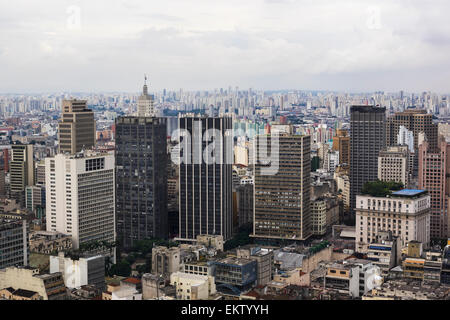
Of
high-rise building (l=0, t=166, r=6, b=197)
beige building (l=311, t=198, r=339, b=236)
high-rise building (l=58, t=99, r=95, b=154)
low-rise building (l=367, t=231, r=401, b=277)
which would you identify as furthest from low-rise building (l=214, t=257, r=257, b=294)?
high-rise building (l=0, t=166, r=6, b=197)

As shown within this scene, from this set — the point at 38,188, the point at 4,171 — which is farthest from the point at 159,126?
the point at 4,171

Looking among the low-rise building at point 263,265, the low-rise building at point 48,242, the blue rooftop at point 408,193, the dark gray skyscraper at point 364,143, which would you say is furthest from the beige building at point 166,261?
the dark gray skyscraper at point 364,143

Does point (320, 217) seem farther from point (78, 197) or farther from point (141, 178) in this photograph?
point (78, 197)

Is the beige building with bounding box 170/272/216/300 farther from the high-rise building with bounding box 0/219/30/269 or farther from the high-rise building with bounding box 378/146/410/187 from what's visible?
the high-rise building with bounding box 378/146/410/187

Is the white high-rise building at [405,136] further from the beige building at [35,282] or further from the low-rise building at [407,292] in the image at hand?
the beige building at [35,282]

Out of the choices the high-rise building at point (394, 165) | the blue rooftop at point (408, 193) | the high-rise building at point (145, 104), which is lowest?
the blue rooftop at point (408, 193)

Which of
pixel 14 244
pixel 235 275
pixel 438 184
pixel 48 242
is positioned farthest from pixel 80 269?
pixel 438 184
